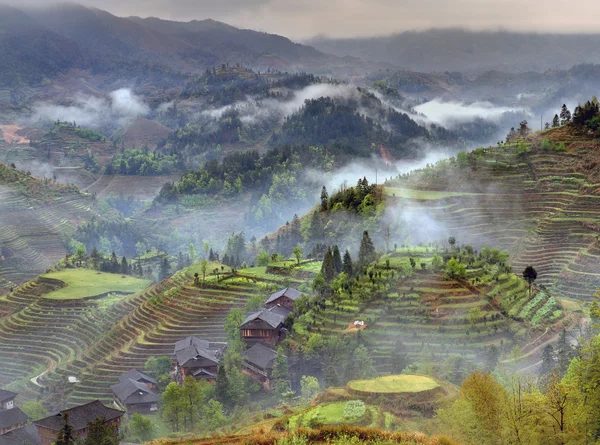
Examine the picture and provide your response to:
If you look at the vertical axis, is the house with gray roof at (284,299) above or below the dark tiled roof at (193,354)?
above

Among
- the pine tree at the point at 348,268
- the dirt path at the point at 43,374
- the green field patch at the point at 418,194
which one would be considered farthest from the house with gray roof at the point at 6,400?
the green field patch at the point at 418,194

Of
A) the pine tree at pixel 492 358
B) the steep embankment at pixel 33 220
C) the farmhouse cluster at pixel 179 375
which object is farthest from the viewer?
the steep embankment at pixel 33 220

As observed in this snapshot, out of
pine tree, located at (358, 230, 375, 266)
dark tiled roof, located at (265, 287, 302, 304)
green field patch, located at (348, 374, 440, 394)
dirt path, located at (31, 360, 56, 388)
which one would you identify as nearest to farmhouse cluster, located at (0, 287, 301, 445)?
dark tiled roof, located at (265, 287, 302, 304)

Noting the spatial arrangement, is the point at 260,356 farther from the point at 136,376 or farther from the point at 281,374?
the point at 136,376

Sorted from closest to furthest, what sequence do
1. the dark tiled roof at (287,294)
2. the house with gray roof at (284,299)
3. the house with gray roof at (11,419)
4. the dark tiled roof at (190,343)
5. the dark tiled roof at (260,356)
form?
the house with gray roof at (11,419), the dark tiled roof at (260,356), the dark tiled roof at (190,343), the house with gray roof at (284,299), the dark tiled roof at (287,294)

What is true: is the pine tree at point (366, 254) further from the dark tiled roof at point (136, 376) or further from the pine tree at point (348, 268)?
the dark tiled roof at point (136, 376)

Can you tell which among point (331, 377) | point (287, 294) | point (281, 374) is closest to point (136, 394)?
point (281, 374)

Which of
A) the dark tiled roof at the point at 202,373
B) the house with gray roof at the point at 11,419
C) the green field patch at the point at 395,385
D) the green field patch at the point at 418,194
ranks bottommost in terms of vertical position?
the house with gray roof at the point at 11,419
